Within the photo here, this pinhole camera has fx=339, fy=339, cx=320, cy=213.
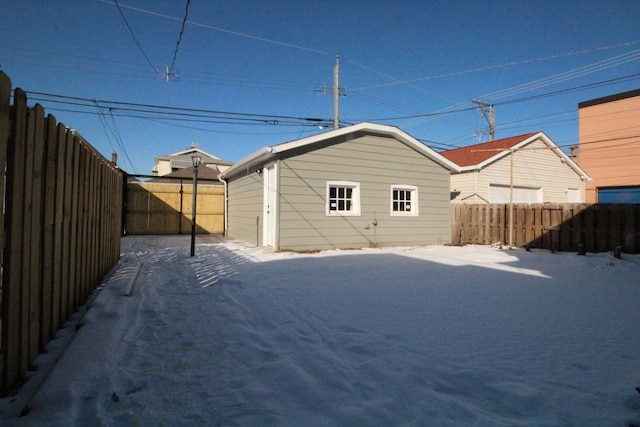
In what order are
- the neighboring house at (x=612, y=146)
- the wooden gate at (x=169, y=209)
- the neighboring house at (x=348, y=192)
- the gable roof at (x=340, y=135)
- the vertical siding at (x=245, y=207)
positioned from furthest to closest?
the neighboring house at (x=612, y=146)
the wooden gate at (x=169, y=209)
the vertical siding at (x=245, y=207)
the neighboring house at (x=348, y=192)
the gable roof at (x=340, y=135)

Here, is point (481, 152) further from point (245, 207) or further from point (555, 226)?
point (245, 207)

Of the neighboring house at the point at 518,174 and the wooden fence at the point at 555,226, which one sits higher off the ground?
the neighboring house at the point at 518,174

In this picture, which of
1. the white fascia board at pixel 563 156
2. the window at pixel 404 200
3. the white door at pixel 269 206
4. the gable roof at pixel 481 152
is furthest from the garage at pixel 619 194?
the white door at pixel 269 206

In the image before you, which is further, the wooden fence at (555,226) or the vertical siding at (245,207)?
the vertical siding at (245,207)

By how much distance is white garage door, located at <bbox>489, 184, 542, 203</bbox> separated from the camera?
15172 mm

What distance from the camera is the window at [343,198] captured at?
31.7 ft

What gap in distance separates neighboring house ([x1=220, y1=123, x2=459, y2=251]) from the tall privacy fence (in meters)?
5.64

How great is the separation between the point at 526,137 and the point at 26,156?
18.3 meters

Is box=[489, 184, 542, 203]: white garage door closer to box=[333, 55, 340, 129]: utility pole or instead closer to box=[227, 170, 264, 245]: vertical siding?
box=[333, 55, 340, 129]: utility pole

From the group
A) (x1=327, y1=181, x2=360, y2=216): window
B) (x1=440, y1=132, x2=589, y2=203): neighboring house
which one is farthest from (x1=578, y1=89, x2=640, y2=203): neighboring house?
(x1=327, y1=181, x2=360, y2=216): window

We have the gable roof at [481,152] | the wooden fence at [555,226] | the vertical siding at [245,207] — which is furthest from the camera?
the gable roof at [481,152]

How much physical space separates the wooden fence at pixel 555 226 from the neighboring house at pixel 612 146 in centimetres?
1139

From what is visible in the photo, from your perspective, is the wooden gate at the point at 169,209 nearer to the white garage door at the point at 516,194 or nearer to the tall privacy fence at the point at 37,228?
the white garage door at the point at 516,194

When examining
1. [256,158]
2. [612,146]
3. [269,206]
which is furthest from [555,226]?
[612,146]
